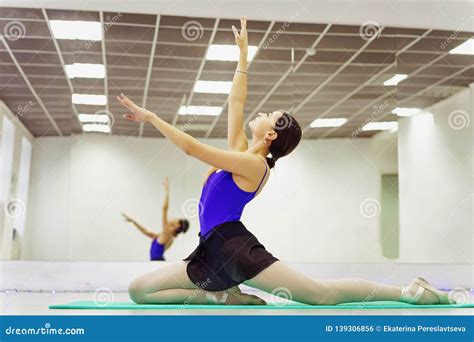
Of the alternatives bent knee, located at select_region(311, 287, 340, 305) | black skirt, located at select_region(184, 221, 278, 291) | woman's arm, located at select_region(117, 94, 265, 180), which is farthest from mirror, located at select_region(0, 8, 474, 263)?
woman's arm, located at select_region(117, 94, 265, 180)

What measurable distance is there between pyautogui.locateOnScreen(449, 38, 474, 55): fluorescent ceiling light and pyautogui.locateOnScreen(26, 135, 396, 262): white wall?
121 cm

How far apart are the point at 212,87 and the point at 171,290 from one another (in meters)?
3.05

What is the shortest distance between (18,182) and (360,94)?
315 cm

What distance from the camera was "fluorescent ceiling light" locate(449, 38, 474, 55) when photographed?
20.8 ft

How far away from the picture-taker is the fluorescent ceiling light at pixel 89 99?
564 centimetres

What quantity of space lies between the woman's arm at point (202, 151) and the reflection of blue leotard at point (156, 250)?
282cm

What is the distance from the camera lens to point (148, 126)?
5.82 meters

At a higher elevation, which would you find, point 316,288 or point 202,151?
point 202,151

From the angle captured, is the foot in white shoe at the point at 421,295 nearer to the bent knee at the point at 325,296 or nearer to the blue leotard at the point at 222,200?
the bent knee at the point at 325,296

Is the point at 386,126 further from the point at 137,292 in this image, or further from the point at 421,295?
the point at 137,292

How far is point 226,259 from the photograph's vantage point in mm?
2936

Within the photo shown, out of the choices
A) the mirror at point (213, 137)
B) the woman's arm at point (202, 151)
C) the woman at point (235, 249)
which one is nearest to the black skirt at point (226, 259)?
the woman at point (235, 249)

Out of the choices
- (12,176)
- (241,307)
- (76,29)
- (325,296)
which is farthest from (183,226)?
(325,296)
